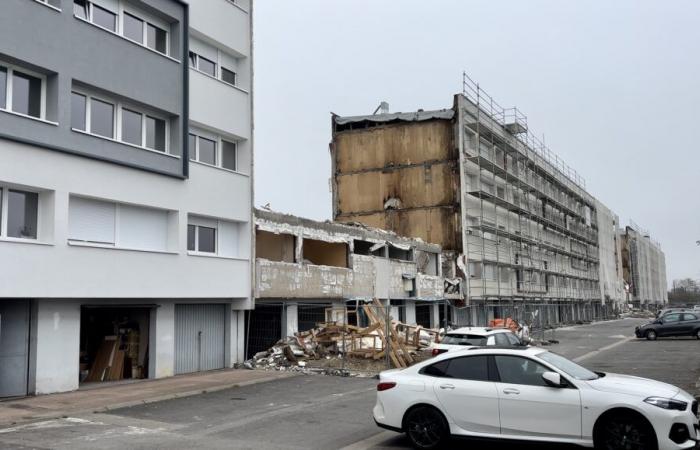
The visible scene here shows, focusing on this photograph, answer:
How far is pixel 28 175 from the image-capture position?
14828mm

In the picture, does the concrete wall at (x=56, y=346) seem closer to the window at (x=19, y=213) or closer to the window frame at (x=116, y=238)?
the window frame at (x=116, y=238)

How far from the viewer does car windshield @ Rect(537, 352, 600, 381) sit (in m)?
8.57

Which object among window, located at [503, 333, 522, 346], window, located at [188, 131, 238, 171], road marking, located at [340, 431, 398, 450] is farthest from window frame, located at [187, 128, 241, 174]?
road marking, located at [340, 431, 398, 450]

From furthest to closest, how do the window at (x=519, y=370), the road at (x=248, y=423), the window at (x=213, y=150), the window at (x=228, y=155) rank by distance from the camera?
the window at (x=228, y=155), the window at (x=213, y=150), the road at (x=248, y=423), the window at (x=519, y=370)

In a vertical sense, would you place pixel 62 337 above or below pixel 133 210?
below

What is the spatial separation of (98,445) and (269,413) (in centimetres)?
376

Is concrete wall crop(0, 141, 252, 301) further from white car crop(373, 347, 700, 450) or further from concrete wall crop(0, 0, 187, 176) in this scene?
white car crop(373, 347, 700, 450)

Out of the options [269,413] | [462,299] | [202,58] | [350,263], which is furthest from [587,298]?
[269,413]

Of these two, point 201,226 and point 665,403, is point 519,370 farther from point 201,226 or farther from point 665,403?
point 201,226

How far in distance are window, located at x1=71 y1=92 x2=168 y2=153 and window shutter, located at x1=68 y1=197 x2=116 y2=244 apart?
6.19ft

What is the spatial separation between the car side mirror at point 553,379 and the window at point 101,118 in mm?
13627

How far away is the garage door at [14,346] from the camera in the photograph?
14.6 meters

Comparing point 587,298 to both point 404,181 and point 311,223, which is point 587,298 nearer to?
point 404,181

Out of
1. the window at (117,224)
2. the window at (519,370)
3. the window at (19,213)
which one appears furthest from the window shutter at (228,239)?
the window at (519,370)
